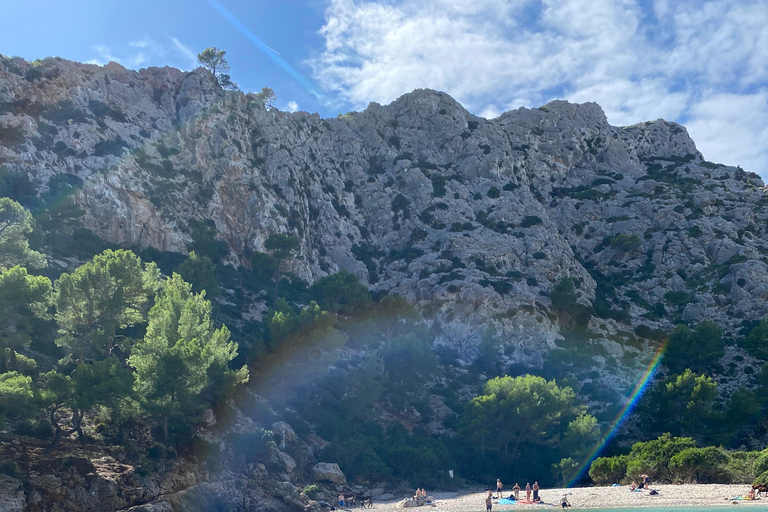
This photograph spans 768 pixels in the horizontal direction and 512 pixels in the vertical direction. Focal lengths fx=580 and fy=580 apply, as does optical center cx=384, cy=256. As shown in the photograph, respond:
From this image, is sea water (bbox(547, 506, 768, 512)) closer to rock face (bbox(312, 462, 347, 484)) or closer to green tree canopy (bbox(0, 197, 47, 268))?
rock face (bbox(312, 462, 347, 484))

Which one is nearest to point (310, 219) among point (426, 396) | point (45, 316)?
point (426, 396)

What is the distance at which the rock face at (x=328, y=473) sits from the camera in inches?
1893

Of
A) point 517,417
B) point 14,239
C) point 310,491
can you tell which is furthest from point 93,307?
point 517,417

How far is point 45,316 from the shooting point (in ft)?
144

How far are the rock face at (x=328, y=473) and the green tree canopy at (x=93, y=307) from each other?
63.5 feet

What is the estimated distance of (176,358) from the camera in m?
41.5

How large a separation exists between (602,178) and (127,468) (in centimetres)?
11049

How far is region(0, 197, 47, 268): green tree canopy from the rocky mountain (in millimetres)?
19299

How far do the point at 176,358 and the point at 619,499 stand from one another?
3282 cm

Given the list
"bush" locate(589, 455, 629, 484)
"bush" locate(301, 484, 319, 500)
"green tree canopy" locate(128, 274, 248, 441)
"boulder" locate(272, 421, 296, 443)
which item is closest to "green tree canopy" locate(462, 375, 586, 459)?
"bush" locate(589, 455, 629, 484)

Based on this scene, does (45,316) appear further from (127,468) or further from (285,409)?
(285,409)

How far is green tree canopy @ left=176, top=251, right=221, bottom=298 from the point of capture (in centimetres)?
6875

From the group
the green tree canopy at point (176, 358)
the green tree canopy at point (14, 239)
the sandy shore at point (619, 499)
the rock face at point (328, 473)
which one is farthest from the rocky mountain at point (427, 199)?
the rock face at point (328, 473)

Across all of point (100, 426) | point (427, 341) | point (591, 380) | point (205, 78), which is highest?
point (205, 78)
